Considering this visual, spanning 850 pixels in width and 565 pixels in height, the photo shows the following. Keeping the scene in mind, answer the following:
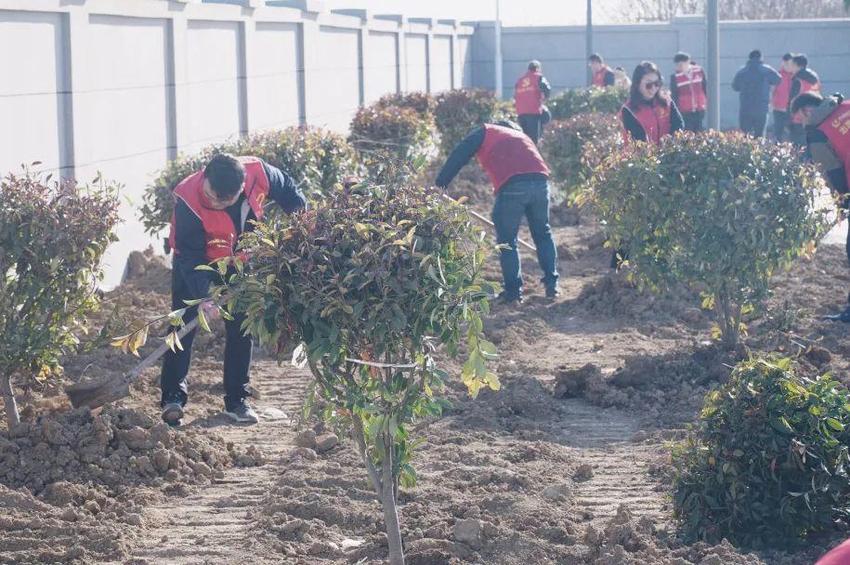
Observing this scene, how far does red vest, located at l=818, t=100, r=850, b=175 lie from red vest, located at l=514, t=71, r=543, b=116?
8951 mm

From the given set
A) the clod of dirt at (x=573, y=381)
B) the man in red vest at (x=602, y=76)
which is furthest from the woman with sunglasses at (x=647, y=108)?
the man in red vest at (x=602, y=76)

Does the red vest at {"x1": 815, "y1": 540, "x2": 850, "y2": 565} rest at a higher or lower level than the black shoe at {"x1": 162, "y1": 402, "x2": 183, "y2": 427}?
higher

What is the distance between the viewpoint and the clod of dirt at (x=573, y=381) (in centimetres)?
715

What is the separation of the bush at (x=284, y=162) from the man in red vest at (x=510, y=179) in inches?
47.6

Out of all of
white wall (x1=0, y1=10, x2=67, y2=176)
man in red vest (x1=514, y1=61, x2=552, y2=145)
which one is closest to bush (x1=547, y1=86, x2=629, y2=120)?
man in red vest (x1=514, y1=61, x2=552, y2=145)

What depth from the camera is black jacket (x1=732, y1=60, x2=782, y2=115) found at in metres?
18.7

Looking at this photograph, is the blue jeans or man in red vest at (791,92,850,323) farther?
the blue jeans

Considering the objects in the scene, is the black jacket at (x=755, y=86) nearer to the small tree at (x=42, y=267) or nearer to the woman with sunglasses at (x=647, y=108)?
→ the woman with sunglasses at (x=647, y=108)

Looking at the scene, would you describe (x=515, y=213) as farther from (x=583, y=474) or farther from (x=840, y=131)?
(x=583, y=474)

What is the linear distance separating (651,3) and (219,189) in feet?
134

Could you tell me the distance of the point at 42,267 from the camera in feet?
19.6

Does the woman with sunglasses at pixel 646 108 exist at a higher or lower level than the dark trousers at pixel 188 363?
higher

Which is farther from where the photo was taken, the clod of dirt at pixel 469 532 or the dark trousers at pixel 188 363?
the dark trousers at pixel 188 363

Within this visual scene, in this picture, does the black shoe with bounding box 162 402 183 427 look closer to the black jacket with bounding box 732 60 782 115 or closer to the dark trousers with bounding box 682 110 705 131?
the dark trousers with bounding box 682 110 705 131
